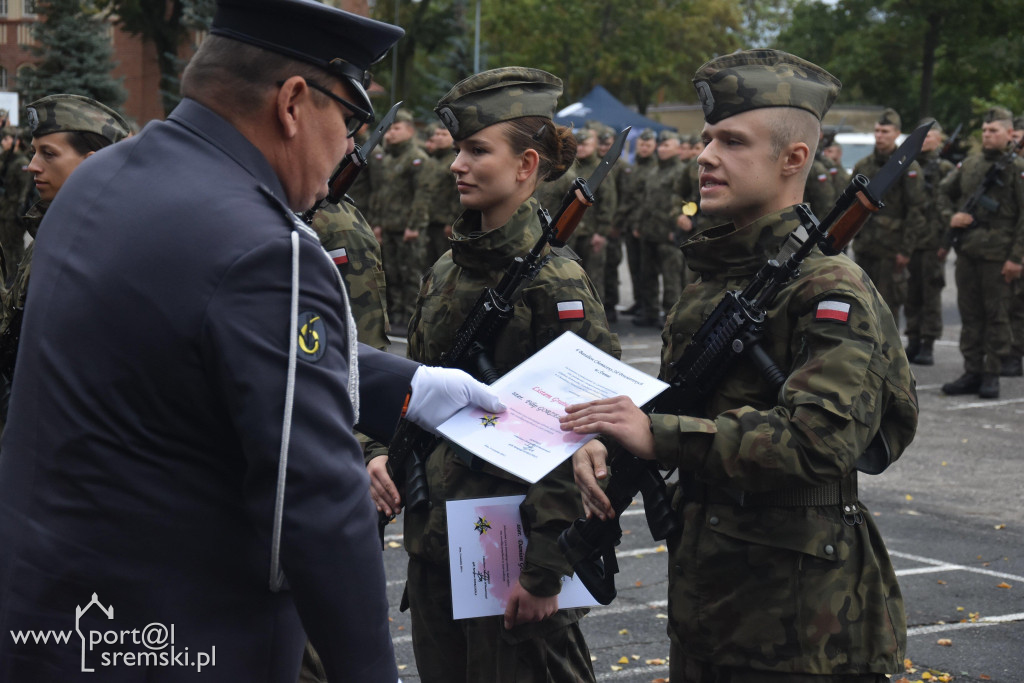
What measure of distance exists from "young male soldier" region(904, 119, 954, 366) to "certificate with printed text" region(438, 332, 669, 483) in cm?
1084

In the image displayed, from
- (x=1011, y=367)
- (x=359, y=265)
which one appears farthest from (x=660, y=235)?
(x=359, y=265)

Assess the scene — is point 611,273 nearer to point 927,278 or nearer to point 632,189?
point 632,189

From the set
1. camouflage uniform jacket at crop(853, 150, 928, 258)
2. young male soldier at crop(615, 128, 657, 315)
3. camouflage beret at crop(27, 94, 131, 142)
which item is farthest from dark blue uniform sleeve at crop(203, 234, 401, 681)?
young male soldier at crop(615, 128, 657, 315)

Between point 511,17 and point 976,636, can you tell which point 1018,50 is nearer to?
point 511,17

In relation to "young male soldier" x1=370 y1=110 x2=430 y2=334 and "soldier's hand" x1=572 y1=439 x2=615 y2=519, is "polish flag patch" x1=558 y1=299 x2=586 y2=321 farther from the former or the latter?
"young male soldier" x1=370 y1=110 x2=430 y2=334

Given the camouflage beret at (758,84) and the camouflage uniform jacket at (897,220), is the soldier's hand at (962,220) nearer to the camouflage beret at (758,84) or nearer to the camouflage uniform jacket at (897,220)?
the camouflage uniform jacket at (897,220)

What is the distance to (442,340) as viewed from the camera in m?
3.45

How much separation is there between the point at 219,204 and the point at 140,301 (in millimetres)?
183

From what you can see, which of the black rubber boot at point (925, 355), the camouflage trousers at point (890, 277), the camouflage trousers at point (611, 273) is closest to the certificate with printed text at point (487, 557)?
the black rubber boot at point (925, 355)

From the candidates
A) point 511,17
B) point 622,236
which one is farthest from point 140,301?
point 511,17

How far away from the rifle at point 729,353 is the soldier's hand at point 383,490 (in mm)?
554

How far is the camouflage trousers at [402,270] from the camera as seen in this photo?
15.2m

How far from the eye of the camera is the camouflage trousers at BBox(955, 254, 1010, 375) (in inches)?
439

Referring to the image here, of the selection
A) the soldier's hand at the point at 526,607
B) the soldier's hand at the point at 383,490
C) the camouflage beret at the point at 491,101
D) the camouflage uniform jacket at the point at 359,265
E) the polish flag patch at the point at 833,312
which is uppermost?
the camouflage beret at the point at 491,101
